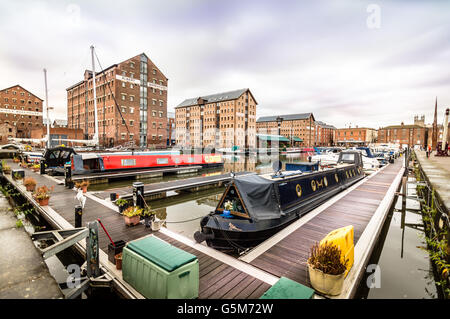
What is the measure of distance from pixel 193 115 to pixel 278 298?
8270 cm

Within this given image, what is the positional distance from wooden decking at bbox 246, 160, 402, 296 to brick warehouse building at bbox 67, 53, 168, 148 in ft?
130

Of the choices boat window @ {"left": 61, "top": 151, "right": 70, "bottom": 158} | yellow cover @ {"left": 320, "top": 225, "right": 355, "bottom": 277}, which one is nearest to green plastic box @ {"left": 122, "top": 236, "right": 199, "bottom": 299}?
yellow cover @ {"left": 320, "top": 225, "right": 355, "bottom": 277}

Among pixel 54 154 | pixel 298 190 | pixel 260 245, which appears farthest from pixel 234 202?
pixel 54 154

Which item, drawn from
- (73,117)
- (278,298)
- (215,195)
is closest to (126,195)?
(215,195)

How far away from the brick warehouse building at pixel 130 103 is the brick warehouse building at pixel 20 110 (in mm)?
18267

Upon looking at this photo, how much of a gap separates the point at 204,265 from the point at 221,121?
6980 centimetres

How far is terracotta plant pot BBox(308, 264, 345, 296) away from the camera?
4.27 m

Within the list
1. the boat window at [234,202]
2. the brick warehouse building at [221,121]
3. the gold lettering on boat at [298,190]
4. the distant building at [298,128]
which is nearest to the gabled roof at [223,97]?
the brick warehouse building at [221,121]

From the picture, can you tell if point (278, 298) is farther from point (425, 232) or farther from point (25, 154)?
point (25, 154)

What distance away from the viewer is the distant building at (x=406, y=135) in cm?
10656

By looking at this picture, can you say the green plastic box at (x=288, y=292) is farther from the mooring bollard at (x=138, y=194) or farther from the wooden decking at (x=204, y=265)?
the mooring bollard at (x=138, y=194)

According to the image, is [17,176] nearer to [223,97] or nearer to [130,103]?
[130,103]

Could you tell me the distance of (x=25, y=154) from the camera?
25203 mm

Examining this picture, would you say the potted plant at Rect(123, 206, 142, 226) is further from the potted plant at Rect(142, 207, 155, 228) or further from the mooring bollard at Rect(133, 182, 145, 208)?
the mooring bollard at Rect(133, 182, 145, 208)
